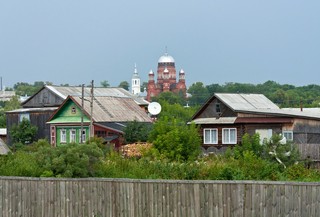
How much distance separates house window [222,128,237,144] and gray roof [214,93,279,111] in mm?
1346

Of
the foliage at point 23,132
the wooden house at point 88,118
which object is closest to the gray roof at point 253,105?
the wooden house at point 88,118

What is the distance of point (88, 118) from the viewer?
1925 inches

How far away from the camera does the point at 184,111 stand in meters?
83.7

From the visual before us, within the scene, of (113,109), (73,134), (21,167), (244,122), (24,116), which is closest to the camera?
(21,167)

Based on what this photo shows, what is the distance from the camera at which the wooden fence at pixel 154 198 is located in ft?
40.5

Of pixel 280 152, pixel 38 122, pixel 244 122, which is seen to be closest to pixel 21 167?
pixel 280 152

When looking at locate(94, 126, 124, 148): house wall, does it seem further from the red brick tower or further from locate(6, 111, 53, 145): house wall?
the red brick tower

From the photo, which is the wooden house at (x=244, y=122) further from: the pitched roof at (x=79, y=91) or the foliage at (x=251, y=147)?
the pitched roof at (x=79, y=91)

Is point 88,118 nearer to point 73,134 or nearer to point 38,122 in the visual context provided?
point 73,134

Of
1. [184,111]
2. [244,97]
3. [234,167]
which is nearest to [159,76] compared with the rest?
[184,111]

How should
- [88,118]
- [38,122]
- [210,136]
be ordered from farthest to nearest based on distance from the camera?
1. [38,122]
2. [88,118]
3. [210,136]

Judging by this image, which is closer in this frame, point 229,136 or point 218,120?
point 229,136

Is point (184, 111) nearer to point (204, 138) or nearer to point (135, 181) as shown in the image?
point (204, 138)

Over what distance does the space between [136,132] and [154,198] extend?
30905 mm
